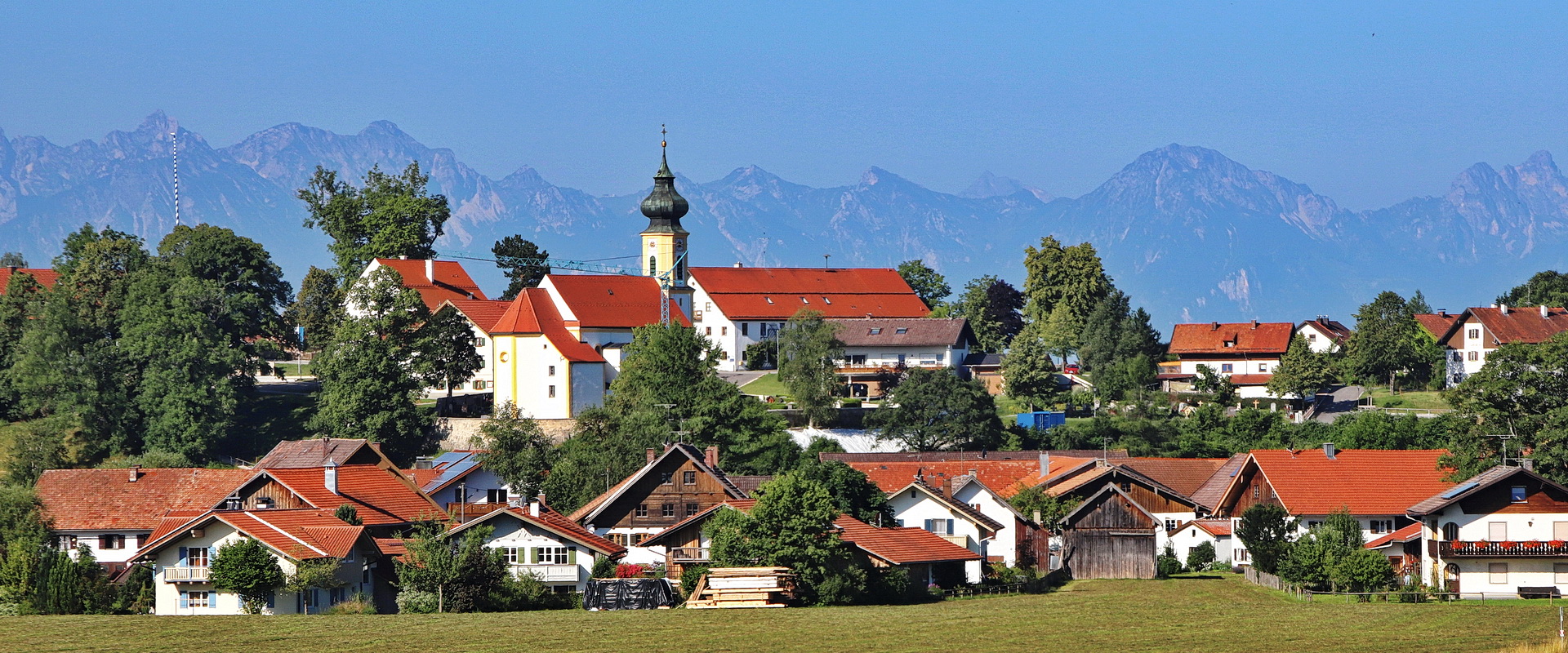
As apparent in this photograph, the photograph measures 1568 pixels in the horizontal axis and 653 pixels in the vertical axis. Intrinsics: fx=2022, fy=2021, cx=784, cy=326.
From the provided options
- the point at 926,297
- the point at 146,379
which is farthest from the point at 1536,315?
the point at 146,379

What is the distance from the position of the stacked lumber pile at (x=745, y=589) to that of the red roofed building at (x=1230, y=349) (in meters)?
60.2

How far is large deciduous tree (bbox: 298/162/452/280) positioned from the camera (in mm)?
104438

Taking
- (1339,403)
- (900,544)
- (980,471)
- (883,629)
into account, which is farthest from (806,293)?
(883,629)

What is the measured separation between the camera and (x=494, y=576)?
4653cm

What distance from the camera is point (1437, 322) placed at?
362ft

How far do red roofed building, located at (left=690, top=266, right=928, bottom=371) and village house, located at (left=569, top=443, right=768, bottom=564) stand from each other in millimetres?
46572

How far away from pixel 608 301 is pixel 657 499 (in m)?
43.4

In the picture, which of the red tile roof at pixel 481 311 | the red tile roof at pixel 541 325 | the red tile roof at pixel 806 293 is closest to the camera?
the red tile roof at pixel 541 325

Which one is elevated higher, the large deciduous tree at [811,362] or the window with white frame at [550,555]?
the large deciduous tree at [811,362]

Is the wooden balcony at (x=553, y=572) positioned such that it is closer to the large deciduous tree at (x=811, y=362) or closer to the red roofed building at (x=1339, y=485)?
the red roofed building at (x=1339, y=485)

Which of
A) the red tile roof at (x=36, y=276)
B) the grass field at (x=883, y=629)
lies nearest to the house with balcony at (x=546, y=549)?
the grass field at (x=883, y=629)

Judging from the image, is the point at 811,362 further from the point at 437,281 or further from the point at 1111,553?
the point at 1111,553

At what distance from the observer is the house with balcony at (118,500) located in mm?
60250

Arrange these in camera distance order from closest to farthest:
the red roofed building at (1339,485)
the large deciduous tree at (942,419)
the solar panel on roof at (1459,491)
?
the solar panel on roof at (1459,491) < the red roofed building at (1339,485) < the large deciduous tree at (942,419)
